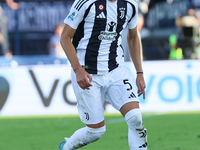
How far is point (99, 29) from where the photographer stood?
4.41 meters

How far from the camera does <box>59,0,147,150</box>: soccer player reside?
430 centimetres

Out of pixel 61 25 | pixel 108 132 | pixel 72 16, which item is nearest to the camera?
pixel 72 16

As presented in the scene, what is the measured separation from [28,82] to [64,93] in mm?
847

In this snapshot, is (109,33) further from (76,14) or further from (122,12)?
(76,14)

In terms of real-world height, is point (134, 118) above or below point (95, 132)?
above

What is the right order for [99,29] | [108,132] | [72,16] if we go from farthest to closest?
1. [108,132]
2. [99,29]
3. [72,16]

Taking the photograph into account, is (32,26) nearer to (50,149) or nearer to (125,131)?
(125,131)

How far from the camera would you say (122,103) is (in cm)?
446

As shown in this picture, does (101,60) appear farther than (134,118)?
A: Yes

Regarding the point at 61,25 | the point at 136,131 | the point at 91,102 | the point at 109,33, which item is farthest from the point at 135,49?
the point at 61,25

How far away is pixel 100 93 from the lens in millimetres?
4559

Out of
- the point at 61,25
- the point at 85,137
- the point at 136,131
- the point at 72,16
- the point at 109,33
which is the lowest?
the point at 61,25

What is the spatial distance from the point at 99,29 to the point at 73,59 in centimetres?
42

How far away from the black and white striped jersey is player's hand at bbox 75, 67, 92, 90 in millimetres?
286
